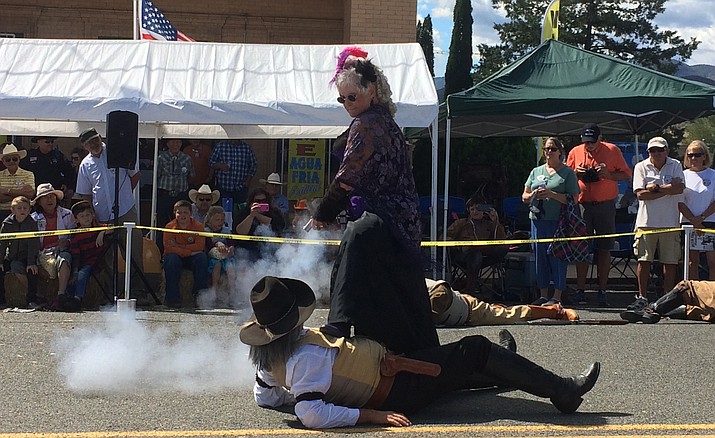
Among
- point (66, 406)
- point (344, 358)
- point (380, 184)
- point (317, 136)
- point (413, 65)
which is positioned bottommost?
point (66, 406)

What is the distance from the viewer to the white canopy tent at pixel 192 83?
33.0 ft

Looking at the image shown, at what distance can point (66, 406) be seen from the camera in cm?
516

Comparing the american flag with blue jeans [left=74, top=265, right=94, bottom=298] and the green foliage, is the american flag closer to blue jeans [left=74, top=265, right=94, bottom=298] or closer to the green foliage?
blue jeans [left=74, top=265, right=94, bottom=298]

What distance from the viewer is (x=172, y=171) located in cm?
1253

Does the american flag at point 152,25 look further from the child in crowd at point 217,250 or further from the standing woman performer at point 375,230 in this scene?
the standing woman performer at point 375,230

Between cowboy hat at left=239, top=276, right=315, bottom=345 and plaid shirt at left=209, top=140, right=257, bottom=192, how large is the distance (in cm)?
823

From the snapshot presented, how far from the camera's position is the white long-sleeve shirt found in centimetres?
462

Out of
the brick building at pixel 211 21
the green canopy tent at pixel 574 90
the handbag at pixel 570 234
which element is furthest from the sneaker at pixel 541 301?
the brick building at pixel 211 21

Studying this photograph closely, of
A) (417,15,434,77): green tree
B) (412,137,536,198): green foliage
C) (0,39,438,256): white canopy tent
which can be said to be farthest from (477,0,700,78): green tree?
(0,39,438,256): white canopy tent

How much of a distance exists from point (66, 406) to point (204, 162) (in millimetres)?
8362

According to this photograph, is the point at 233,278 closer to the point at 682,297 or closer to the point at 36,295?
the point at 36,295

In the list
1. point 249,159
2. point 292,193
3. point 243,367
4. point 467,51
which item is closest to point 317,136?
point 249,159

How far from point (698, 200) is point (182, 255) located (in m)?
5.73

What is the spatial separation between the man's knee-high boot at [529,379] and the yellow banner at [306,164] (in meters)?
10.1
